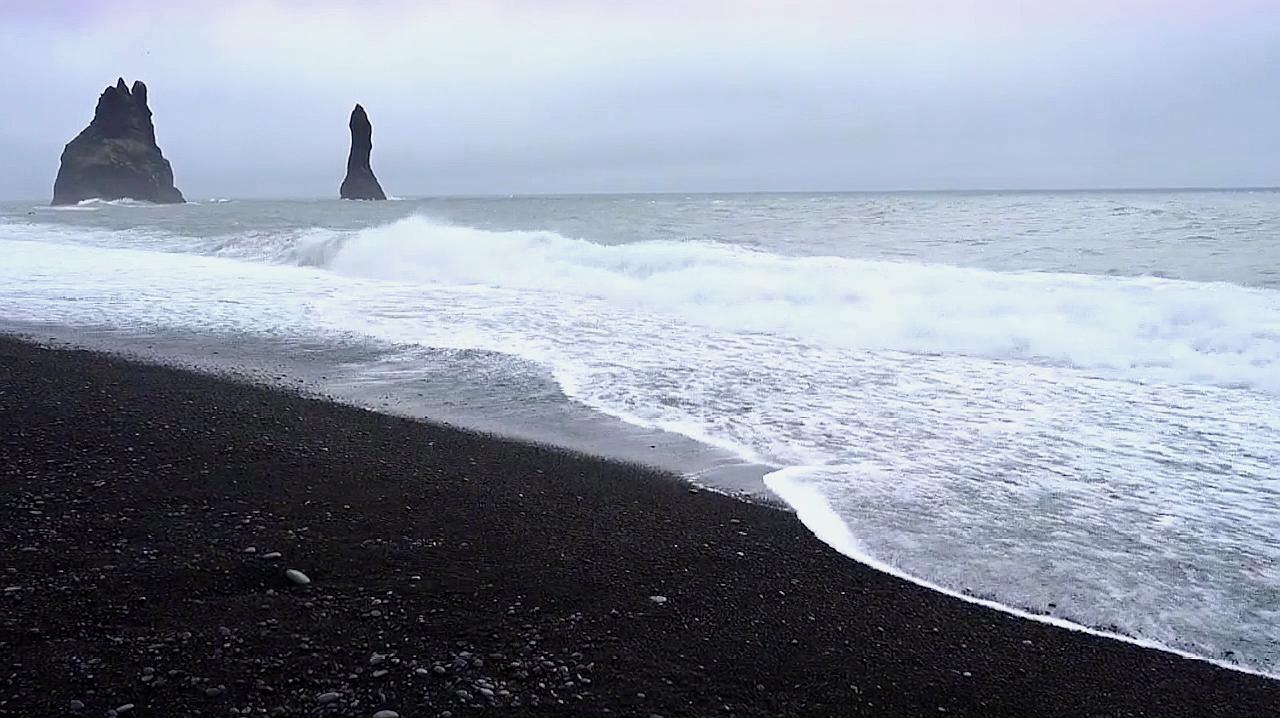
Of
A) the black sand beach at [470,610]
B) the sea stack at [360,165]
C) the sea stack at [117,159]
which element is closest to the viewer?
the black sand beach at [470,610]

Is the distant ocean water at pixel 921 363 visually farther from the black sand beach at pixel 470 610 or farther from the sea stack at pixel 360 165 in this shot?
the sea stack at pixel 360 165

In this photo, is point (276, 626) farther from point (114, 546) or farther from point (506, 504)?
point (506, 504)

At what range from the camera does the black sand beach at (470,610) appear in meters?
2.95

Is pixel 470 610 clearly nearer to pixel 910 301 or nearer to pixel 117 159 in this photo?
pixel 910 301

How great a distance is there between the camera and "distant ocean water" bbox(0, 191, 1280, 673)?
4371 mm

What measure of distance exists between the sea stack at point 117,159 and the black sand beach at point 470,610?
114743 mm

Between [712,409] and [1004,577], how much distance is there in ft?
10.7

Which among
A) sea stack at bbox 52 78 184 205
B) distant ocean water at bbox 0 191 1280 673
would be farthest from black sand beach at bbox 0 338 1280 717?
sea stack at bbox 52 78 184 205

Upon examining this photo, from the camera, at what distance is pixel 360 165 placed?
11619 centimetres

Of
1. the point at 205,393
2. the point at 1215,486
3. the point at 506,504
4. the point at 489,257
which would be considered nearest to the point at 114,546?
the point at 506,504

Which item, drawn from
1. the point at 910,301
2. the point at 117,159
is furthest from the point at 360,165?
the point at 910,301

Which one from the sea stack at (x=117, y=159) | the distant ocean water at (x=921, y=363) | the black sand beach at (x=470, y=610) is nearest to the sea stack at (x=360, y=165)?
the sea stack at (x=117, y=159)

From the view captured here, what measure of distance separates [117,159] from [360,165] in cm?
2726

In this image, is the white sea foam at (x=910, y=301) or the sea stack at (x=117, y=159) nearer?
the white sea foam at (x=910, y=301)
